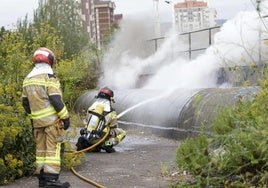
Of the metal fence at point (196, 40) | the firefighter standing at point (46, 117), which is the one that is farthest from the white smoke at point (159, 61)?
the firefighter standing at point (46, 117)

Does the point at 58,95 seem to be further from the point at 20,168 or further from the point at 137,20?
the point at 137,20

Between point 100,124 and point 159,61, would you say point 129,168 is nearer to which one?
point 100,124

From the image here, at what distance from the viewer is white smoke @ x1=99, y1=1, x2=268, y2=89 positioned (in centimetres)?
1584

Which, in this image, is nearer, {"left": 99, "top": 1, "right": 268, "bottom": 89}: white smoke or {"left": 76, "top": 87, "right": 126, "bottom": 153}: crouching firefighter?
{"left": 76, "top": 87, "right": 126, "bottom": 153}: crouching firefighter

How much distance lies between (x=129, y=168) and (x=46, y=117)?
1856 millimetres

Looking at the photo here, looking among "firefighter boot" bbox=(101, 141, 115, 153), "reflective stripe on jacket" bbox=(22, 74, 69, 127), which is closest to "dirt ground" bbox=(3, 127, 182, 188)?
"firefighter boot" bbox=(101, 141, 115, 153)

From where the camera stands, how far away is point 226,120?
5.47 metres

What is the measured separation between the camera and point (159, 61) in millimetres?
21516

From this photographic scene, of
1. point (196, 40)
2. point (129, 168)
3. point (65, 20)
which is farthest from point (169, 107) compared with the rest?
point (65, 20)

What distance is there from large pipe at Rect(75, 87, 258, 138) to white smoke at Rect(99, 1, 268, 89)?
5.23 ft

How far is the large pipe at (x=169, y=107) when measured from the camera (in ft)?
32.3

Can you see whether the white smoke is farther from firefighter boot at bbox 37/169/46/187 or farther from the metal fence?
firefighter boot at bbox 37/169/46/187

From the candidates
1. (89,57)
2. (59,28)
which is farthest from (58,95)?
(59,28)

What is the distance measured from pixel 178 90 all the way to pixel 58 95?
21.2 feet
